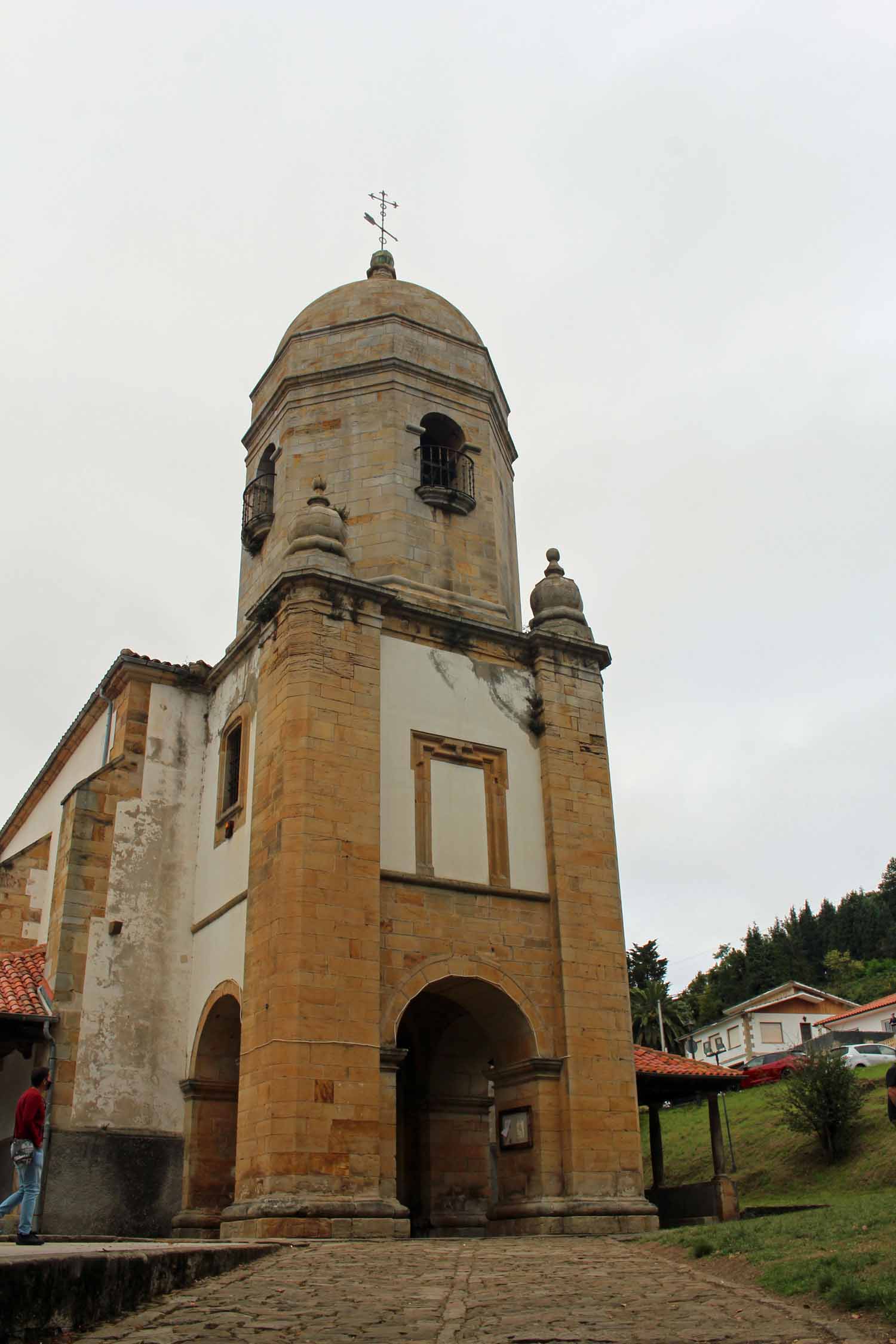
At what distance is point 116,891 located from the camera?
1734 centimetres

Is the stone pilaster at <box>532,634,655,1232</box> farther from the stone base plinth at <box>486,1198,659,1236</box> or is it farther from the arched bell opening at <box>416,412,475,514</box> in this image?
the arched bell opening at <box>416,412,475,514</box>

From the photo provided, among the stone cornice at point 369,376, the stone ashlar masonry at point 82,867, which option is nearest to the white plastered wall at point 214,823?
the stone ashlar masonry at point 82,867

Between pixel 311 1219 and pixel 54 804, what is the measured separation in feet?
43.7

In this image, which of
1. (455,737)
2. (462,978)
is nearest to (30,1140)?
(462,978)

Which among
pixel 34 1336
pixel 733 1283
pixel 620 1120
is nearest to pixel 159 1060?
pixel 620 1120

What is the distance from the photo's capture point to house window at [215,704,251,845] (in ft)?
55.1

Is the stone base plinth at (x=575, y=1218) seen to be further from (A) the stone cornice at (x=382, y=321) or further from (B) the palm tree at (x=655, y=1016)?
(B) the palm tree at (x=655, y=1016)

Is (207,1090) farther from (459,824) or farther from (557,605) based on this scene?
(557,605)

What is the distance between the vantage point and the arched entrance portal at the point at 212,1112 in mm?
15930

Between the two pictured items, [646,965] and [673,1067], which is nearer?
[673,1067]

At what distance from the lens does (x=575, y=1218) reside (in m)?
14.4

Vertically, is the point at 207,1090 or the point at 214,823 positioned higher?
the point at 214,823

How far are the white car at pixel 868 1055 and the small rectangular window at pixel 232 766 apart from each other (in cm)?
2734

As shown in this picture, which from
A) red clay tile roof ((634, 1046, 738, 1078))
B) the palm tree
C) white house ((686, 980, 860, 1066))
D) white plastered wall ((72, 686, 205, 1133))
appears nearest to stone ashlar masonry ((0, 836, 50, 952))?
white plastered wall ((72, 686, 205, 1133))
